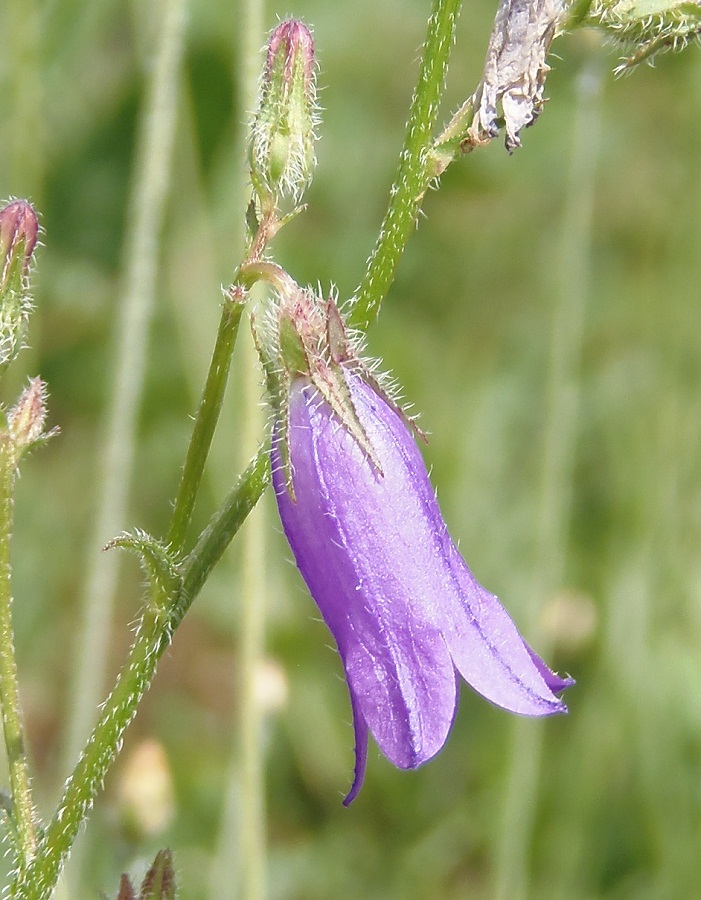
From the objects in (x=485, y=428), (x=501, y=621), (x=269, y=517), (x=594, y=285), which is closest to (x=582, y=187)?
(x=485, y=428)

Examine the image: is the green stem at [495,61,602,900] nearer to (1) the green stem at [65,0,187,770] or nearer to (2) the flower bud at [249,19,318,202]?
(1) the green stem at [65,0,187,770]

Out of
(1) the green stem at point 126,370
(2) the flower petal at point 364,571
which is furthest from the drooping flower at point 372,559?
(1) the green stem at point 126,370

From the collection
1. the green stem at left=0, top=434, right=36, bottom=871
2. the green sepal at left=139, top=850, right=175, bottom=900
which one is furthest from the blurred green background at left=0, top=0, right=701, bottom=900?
the green stem at left=0, top=434, right=36, bottom=871

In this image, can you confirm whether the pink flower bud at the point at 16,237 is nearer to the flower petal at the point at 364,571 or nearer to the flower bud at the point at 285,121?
the flower bud at the point at 285,121

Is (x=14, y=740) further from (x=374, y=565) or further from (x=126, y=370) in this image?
(x=126, y=370)

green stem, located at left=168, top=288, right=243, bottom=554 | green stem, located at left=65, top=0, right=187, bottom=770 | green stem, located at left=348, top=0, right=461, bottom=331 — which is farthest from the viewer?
green stem, located at left=65, top=0, right=187, bottom=770

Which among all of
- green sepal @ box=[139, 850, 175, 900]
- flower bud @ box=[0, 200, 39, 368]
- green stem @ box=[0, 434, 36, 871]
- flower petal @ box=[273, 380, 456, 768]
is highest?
flower bud @ box=[0, 200, 39, 368]

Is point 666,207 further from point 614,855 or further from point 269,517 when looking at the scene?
point 614,855
